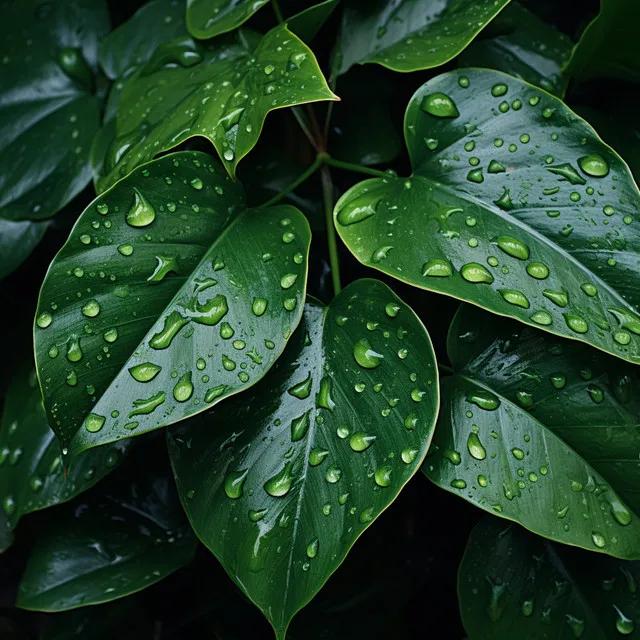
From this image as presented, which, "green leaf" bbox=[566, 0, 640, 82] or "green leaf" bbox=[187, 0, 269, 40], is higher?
"green leaf" bbox=[187, 0, 269, 40]

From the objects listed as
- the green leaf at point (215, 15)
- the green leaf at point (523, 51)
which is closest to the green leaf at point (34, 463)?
the green leaf at point (215, 15)

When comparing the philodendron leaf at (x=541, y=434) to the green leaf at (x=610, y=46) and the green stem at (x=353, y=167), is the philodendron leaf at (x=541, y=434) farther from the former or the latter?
the green leaf at (x=610, y=46)

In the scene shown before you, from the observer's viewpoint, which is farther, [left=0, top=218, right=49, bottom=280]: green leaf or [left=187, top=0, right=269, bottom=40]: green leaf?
[left=0, top=218, right=49, bottom=280]: green leaf

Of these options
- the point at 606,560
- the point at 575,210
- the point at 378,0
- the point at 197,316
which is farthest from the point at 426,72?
the point at 606,560

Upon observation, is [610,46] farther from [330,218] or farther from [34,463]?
[34,463]

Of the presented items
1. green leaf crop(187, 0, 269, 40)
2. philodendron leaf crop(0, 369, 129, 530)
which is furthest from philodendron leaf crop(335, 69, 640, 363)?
philodendron leaf crop(0, 369, 129, 530)

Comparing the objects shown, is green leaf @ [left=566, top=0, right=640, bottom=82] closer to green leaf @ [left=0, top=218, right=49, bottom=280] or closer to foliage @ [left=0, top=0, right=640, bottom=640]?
foliage @ [left=0, top=0, right=640, bottom=640]
